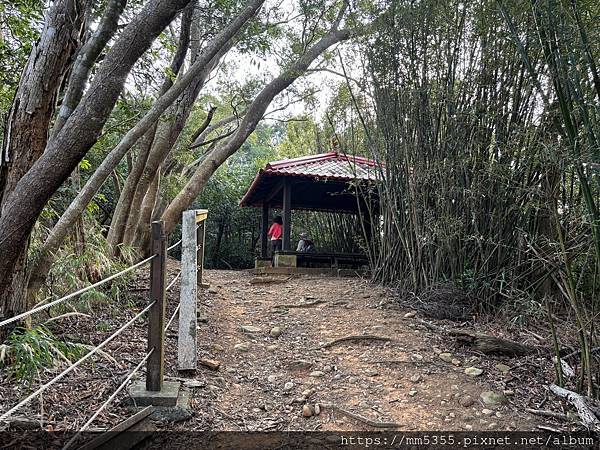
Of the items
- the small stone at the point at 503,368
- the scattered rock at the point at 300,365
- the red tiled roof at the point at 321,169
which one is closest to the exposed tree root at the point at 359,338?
the scattered rock at the point at 300,365

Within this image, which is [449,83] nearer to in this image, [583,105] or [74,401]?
[583,105]

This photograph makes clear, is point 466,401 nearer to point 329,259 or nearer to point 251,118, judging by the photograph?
point 251,118

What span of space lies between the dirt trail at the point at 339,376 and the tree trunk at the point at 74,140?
1.16 metres

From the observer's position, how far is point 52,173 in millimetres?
1936

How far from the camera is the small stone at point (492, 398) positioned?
260 cm

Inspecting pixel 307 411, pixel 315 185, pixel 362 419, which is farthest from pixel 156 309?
pixel 315 185

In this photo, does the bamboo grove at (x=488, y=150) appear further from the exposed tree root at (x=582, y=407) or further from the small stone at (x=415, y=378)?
the small stone at (x=415, y=378)

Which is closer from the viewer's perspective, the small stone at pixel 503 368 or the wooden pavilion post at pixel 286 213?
the small stone at pixel 503 368

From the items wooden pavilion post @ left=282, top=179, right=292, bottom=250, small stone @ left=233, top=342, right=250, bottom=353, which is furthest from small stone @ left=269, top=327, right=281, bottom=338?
A: wooden pavilion post @ left=282, top=179, right=292, bottom=250

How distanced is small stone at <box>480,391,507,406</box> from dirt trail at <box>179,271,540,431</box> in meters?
0.03

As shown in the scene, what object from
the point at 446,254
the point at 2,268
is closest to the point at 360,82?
the point at 446,254

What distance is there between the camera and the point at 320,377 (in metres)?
2.98

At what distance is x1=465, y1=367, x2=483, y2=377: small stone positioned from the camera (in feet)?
9.73

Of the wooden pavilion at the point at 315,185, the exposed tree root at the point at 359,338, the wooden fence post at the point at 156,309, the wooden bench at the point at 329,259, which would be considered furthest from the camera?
the wooden bench at the point at 329,259
